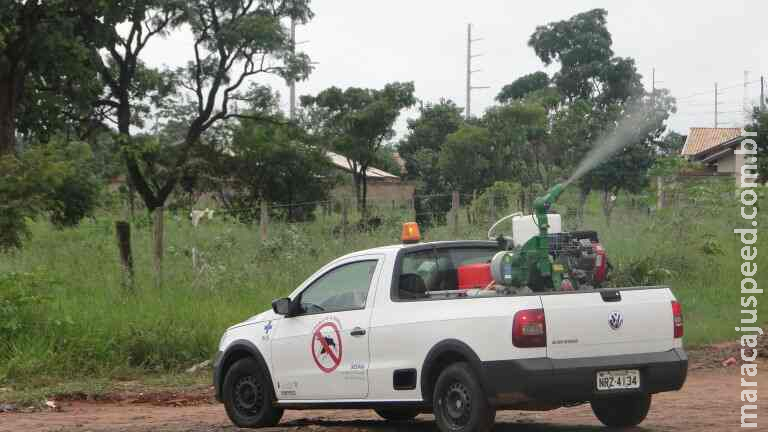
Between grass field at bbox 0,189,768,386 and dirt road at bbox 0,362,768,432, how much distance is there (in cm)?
204

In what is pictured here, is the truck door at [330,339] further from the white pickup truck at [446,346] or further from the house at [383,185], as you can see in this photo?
the house at [383,185]

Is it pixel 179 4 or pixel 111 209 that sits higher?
pixel 179 4

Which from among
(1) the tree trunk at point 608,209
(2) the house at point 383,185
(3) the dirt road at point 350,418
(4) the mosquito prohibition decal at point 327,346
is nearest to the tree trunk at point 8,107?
(1) the tree trunk at point 608,209

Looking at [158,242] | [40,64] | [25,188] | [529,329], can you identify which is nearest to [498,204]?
[158,242]

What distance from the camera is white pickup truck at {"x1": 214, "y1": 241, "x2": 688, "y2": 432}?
7.37 meters

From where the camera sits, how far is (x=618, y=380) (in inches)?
299

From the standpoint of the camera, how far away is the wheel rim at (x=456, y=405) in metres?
7.61

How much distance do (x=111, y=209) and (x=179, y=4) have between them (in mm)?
8013

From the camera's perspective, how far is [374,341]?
835 centimetres

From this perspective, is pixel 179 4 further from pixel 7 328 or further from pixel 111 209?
pixel 7 328

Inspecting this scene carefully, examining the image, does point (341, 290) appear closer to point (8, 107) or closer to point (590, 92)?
point (8, 107)

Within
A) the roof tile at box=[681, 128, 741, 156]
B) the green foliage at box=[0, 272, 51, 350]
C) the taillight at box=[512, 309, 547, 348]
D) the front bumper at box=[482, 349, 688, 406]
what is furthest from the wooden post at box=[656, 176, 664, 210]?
the roof tile at box=[681, 128, 741, 156]

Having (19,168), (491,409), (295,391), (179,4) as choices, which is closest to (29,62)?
(179,4)

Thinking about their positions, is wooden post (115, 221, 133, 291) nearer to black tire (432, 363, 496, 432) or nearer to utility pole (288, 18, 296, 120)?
black tire (432, 363, 496, 432)
